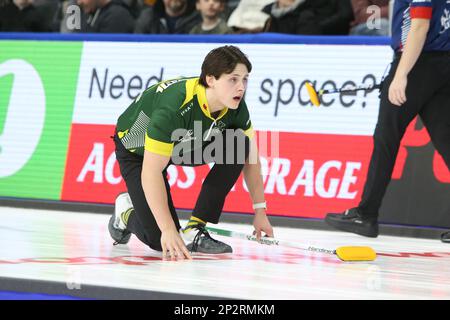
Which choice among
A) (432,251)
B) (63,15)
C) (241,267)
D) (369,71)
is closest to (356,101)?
(369,71)

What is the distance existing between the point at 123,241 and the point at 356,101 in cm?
271

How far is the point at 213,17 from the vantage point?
1011cm

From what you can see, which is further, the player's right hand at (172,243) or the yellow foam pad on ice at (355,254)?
the yellow foam pad on ice at (355,254)

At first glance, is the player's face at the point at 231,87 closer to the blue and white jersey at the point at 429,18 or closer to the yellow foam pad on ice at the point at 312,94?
the blue and white jersey at the point at 429,18

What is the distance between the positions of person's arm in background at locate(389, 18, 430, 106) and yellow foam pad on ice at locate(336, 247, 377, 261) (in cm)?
158

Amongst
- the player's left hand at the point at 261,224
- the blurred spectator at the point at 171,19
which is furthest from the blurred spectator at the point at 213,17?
the player's left hand at the point at 261,224

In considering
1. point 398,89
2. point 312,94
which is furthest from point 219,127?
point 312,94

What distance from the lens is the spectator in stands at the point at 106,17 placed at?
10.3 meters

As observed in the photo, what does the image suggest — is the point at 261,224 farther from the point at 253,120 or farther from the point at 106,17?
the point at 106,17

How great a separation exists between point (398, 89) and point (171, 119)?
7.28 feet

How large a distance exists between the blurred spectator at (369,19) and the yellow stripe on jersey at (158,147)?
428 cm

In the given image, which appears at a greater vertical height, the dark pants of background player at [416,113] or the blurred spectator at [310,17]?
the blurred spectator at [310,17]

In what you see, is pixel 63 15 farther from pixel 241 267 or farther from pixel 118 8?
pixel 241 267

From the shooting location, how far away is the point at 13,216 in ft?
27.7
